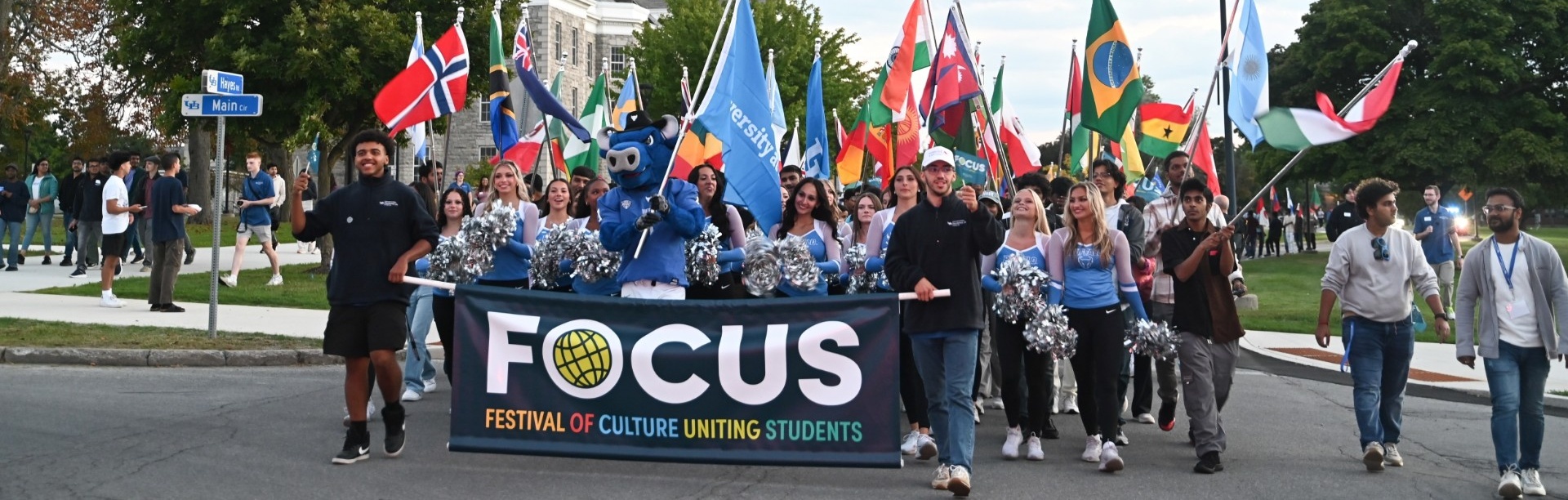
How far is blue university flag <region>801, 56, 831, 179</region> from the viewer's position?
14023 mm

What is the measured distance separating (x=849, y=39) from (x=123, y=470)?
41.6 metres

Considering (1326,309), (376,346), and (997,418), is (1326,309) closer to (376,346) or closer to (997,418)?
(997,418)

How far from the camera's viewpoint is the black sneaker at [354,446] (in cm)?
753

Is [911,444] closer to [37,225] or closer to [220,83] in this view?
[220,83]

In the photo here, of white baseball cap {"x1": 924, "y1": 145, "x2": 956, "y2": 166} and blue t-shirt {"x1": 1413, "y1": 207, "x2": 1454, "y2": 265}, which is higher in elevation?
white baseball cap {"x1": 924, "y1": 145, "x2": 956, "y2": 166}

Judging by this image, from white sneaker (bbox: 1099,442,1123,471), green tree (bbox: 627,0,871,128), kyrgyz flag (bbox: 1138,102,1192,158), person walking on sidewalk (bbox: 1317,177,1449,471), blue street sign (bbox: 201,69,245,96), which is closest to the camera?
white sneaker (bbox: 1099,442,1123,471)

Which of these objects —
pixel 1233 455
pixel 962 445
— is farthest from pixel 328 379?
pixel 1233 455

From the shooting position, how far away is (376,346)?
24.4 feet

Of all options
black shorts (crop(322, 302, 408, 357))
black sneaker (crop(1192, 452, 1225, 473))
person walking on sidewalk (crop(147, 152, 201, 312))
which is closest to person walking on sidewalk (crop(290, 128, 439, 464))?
black shorts (crop(322, 302, 408, 357))

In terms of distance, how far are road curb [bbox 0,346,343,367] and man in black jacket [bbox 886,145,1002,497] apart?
645cm

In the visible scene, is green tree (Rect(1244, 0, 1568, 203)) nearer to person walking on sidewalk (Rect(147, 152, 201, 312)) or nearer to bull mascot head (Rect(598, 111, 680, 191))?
person walking on sidewalk (Rect(147, 152, 201, 312))

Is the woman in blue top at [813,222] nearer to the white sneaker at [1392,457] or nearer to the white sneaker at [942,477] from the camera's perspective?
the white sneaker at [942,477]

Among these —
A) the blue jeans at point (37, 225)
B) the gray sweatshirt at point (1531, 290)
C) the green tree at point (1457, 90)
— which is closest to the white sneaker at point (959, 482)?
the gray sweatshirt at point (1531, 290)

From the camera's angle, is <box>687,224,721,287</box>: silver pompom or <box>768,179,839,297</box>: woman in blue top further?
<box>768,179,839,297</box>: woman in blue top
